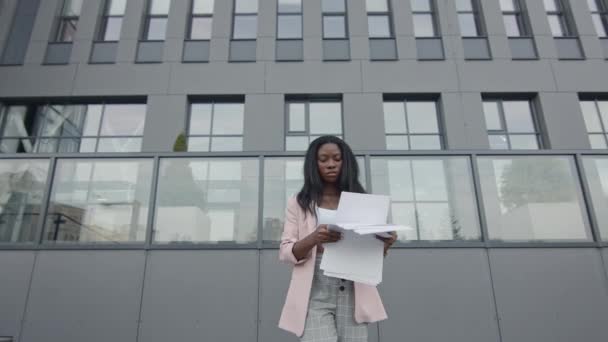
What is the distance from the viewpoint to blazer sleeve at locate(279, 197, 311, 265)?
6.39 feet

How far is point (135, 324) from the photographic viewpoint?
4098mm

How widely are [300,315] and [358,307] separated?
0.30 meters

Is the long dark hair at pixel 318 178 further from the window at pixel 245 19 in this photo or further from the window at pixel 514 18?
the window at pixel 514 18

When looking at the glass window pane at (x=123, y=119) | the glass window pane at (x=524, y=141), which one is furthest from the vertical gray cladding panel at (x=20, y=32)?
the glass window pane at (x=524, y=141)

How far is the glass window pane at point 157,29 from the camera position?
40.5 feet

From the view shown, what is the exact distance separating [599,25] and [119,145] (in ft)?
53.9

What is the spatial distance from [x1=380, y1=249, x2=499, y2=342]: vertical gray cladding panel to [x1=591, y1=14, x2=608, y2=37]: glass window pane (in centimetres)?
1259

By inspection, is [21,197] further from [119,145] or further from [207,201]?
→ [119,145]

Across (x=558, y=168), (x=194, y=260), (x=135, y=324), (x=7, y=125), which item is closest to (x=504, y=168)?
(x=558, y=168)

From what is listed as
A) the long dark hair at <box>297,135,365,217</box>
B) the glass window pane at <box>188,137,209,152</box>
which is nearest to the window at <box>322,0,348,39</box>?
the glass window pane at <box>188,137,209,152</box>

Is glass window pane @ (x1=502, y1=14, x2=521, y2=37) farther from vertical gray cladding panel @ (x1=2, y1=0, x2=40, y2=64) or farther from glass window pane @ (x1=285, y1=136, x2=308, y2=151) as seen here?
vertical gray cladding panel @ (x1=2, y1=0, x2=40, y2=64)

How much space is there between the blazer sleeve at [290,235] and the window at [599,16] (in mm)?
14884

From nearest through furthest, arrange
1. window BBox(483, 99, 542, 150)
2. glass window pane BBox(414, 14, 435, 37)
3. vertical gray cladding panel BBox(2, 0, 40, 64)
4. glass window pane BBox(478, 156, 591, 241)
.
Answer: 1. glass window pane BBox(478, 156, 591, 241)
2. window BBox(483, 99, 542, 150)
3. vertical gray cladding panel BBox(2, 0, 40, 64)
4. glass window pane BBox(414, 14, 435, 37)

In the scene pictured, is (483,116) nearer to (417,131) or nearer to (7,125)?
(417,131)
